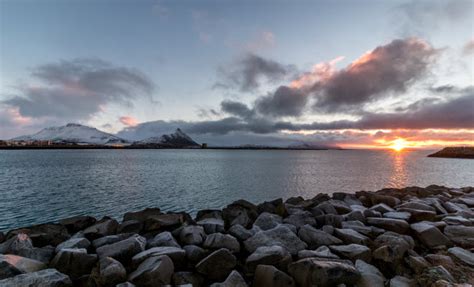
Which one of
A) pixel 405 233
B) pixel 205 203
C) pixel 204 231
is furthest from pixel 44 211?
pixel 405 233

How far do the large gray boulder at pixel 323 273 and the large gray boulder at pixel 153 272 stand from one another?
300 centimetres

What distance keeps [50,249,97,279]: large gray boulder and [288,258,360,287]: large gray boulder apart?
5.15m

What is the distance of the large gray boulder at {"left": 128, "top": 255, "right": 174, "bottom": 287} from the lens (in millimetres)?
5852

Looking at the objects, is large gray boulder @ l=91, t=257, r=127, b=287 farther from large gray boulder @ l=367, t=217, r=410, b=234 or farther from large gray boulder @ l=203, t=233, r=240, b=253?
large gray boulder @ l=367, t=217, r=410, b=234

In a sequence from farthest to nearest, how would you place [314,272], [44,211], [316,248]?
A: [44,211] < [316,248] < [314,272]

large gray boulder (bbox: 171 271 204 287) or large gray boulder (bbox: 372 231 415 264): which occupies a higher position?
large gray boulder (bbox: 372 231 415 264)

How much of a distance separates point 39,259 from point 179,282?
4.18 meters

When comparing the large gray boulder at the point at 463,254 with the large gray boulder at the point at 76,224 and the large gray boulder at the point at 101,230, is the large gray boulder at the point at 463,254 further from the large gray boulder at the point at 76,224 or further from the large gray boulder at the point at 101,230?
the large gray boulder at the point at 76,224

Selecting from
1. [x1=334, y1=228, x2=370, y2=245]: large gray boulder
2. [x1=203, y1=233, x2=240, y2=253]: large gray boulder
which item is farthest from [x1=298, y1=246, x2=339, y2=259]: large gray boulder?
[x1=203, y1=233, x2=240, y2=253]: large gray boulder

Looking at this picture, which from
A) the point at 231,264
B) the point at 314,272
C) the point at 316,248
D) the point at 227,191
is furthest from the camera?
the point at 227,191

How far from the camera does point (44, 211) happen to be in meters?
18.3

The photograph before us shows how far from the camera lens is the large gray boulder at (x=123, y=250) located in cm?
699

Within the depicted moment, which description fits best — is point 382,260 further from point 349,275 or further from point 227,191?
point 227,191

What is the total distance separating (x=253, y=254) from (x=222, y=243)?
1.18 metres
